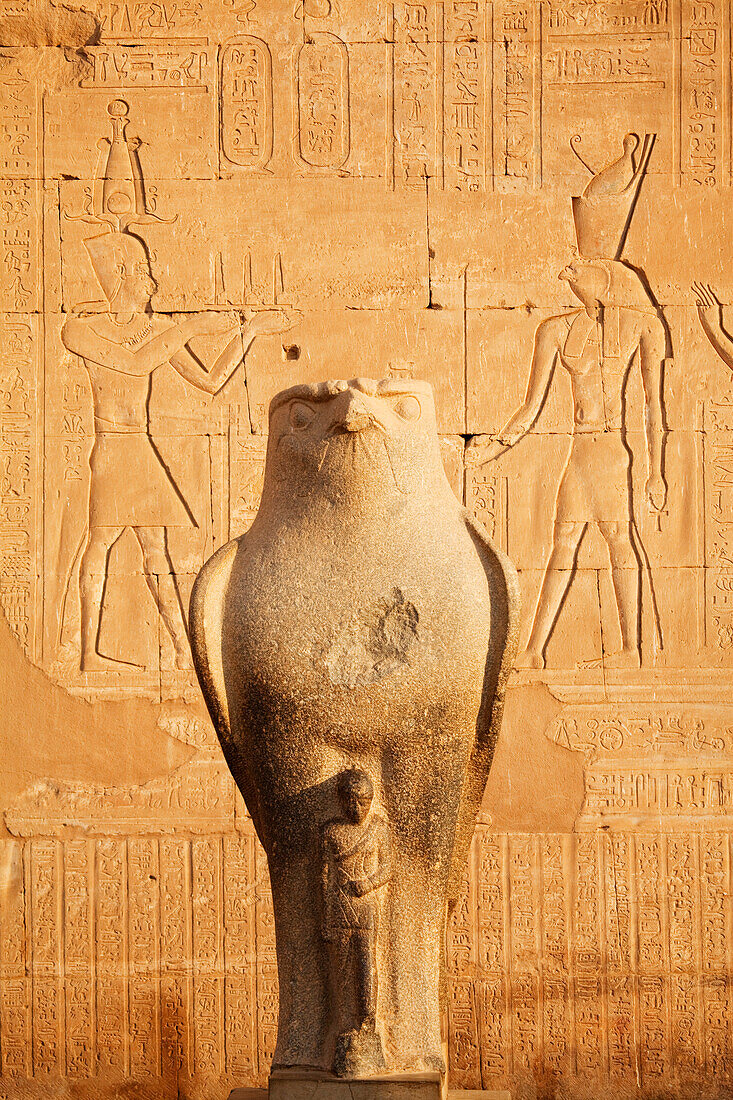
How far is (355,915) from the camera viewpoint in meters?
2.82

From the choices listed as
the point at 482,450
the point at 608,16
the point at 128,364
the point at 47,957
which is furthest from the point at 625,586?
the point at 47,957

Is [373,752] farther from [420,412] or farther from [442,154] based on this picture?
[442,154]

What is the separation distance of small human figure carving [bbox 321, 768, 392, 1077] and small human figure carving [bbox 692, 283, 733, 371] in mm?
3950

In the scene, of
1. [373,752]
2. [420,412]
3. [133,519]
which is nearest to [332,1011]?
[373,752]

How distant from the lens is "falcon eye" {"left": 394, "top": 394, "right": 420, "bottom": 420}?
3018 mm

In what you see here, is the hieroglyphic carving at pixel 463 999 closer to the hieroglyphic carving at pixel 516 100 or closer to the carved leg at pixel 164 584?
the carved leg at pixel 164 584

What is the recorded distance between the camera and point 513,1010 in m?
5.87

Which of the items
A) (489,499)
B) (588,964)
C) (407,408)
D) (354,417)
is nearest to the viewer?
(354,417)

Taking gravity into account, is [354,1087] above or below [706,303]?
below

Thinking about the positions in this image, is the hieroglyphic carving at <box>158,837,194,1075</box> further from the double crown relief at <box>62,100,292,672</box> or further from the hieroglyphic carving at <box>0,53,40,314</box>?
the hieroglyphic carving at <box>0,53,40,314</box>

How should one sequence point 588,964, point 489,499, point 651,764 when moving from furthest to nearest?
point 489,499 → point 651,764 → point 588,964

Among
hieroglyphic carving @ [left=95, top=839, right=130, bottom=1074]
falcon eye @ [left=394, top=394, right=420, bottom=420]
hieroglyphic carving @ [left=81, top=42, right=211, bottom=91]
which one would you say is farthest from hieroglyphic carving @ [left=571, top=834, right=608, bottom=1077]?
hieroglyphic carving @ [left=81, top=42, right=211, bottom=91]

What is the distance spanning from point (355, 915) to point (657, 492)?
12.2 ft

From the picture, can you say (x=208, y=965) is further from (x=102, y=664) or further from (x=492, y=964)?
(x=102, y=664)
